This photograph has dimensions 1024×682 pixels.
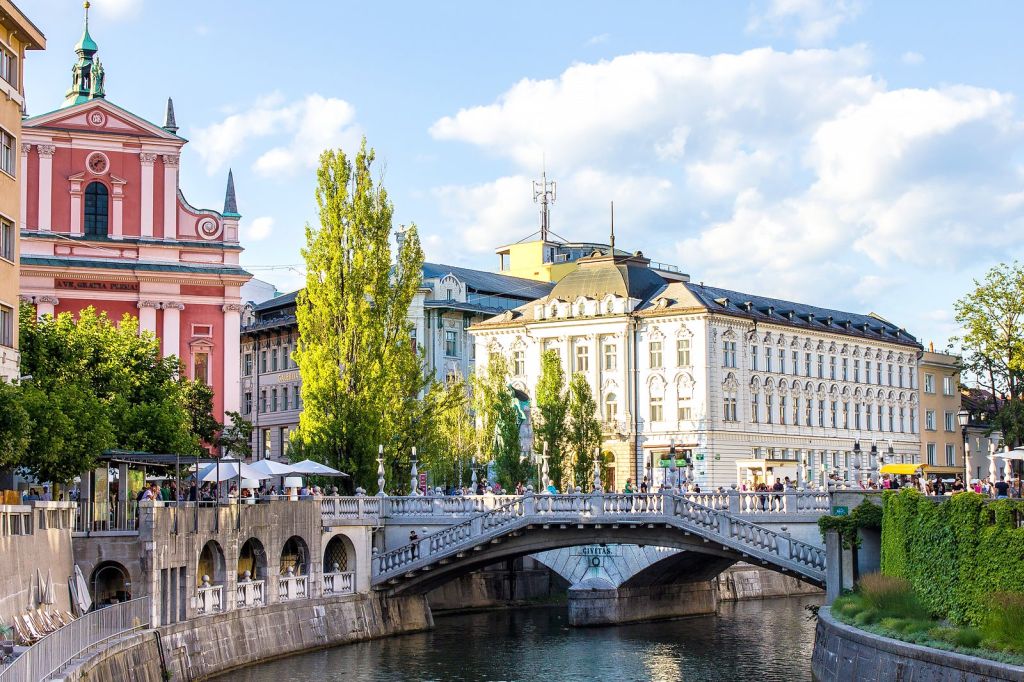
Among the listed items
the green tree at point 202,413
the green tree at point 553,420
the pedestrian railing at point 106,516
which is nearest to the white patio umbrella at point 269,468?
the pedestrian railing at point 106,516

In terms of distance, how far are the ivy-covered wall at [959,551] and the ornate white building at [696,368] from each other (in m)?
58.3

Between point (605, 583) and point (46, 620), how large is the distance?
31498mm

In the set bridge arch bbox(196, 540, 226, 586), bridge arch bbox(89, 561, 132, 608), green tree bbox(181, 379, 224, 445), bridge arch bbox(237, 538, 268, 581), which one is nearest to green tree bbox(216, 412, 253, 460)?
green tree bbox(181, 379, 224, 445)

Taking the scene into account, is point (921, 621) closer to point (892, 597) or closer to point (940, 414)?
point (892, 597)

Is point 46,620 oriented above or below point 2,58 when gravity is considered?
below

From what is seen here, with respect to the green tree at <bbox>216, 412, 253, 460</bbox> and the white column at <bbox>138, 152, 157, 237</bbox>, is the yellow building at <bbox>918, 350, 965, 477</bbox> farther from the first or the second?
the white column at <bbox>138, 152, 157, 237</bbox>

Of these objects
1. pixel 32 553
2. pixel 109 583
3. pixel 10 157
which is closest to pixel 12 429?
pixel 32 553

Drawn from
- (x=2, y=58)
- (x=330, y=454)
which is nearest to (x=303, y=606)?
(x=330, y=454)

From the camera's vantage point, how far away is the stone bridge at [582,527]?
55062 mm

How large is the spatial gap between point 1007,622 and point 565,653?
1047 inches

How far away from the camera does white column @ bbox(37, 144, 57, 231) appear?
258ft

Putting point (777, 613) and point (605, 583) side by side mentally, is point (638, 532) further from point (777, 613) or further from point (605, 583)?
point (777, 613)

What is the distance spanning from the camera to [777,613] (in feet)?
237

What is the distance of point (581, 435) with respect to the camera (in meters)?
88.3
